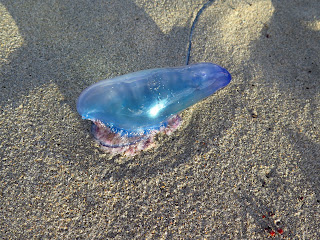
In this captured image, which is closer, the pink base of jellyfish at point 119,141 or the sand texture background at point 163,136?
the sand texture background at point 163,136

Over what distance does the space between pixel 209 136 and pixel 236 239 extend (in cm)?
59

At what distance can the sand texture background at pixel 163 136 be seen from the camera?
1453mm

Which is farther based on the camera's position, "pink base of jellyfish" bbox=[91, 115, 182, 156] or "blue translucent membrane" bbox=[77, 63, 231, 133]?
"pink base of jellyfish" bbox=[91, 115, 182, 156]

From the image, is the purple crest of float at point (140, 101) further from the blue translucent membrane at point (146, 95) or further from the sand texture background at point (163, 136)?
the sand texture background at point (163, 136)

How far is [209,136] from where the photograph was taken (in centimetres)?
172

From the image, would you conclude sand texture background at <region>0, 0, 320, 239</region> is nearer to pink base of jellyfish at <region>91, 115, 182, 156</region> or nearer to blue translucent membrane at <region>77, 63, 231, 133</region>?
pink base of jellyfish at <region>91, 115, 182, 156</region>

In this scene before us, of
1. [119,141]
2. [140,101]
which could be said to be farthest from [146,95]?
[119,141]

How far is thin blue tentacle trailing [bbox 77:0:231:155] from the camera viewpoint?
1.47 meters

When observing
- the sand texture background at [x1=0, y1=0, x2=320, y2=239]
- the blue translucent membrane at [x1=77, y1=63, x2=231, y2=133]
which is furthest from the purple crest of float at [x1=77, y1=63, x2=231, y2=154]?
the sand texture background at [x1=0, y1=0, x2=320, y2=239]

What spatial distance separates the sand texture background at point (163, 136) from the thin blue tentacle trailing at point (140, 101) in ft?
0.33

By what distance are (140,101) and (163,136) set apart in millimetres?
350

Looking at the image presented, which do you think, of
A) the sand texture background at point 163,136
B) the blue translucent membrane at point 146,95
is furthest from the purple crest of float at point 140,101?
the sand texture background at point 163,136

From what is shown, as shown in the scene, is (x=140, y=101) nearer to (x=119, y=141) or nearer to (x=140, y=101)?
(x=140, y=101)

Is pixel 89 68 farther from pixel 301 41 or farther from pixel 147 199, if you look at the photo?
pixel 301 41
